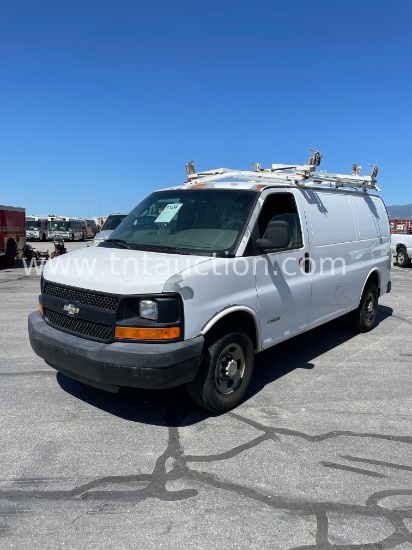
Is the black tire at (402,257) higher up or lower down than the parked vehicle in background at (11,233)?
lower down

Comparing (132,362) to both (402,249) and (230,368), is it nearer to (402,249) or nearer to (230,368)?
(230,368)

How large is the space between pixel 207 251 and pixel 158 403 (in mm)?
1522

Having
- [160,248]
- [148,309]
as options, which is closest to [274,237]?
[160,248]

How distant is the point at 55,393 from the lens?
4520 millimetres

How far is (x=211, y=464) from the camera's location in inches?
129

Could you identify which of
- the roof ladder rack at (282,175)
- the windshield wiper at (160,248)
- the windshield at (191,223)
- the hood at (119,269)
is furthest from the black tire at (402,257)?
the hood at (119,269)

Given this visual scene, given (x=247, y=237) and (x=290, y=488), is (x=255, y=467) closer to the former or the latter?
(x=290, y=488)

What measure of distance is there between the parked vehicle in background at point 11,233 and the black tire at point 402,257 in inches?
616

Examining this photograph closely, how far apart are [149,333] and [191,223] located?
1495 millimetres

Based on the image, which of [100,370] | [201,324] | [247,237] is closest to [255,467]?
[201,324]

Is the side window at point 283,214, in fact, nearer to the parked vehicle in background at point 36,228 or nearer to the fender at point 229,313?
the fender at point 229,313

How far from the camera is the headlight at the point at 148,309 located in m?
3.46

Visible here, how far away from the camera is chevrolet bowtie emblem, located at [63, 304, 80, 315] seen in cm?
385

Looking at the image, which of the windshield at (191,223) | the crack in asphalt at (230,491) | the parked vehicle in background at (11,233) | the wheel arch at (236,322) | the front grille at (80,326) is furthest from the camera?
the parked vehicle in background at (11,233)
